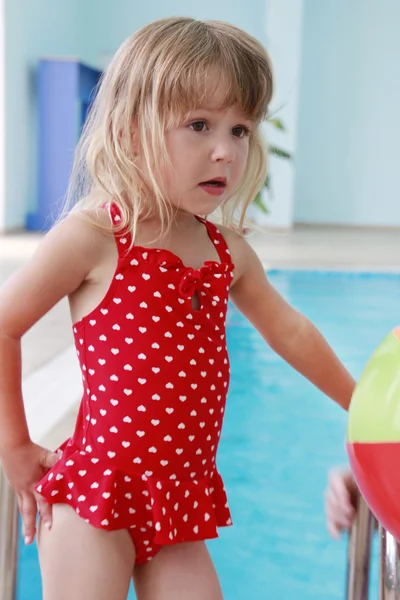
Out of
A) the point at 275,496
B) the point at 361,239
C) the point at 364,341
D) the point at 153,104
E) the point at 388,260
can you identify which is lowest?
the point at 361,239

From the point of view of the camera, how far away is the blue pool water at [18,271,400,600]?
2.21 metres

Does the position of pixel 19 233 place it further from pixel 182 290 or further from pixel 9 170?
pixel 182 290

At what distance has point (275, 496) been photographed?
8.73 feet

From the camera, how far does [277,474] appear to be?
111 inches

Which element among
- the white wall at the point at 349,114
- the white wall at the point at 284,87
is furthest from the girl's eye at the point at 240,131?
the white wall at the point at 349,114

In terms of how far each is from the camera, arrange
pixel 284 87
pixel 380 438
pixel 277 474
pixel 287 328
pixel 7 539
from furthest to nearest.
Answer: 1. pixel 284 87
2. pixel 277 474
3. pixel 287 328
4. pixel 7 539
5. pixel 380 438

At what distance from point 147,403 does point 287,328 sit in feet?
0.75

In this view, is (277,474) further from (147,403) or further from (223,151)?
(223,151)

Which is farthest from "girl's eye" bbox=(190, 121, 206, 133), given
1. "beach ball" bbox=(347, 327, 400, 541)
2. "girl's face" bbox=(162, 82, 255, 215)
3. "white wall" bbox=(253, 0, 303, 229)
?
"white wall" bbox=(253, 0, 303, 229)

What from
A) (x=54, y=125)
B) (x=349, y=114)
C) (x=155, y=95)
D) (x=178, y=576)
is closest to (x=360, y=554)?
(x=178, y=576)

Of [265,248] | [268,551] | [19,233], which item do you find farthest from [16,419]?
[19,233]

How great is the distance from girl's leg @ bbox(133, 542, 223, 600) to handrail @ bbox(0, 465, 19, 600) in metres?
0.15

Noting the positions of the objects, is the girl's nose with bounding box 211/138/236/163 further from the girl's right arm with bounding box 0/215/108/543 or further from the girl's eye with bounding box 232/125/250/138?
the girl's right arm with bounding box 0/215/108/543

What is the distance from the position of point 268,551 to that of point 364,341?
224 centimetres
